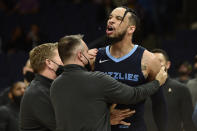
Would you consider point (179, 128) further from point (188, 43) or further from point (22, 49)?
point (22, 49)

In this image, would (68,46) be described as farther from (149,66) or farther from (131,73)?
(149,66)

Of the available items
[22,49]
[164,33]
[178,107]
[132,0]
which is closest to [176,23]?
[164,33]

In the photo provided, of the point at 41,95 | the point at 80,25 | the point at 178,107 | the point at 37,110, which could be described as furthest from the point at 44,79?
the point at 80,25

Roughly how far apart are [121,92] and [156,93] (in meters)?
0.54

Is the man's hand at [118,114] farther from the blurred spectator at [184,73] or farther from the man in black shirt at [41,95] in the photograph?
the blurred spectator at [184,73]

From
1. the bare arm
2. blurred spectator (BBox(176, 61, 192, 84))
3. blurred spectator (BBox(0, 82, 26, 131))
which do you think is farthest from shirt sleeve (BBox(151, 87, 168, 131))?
blurred spectator (BBox(176, 61, 192, 84))

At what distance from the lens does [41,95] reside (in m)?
3.54

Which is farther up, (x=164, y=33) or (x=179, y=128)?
(x=164, y=33)

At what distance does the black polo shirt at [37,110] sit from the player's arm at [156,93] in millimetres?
822

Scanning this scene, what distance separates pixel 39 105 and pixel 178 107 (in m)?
2.22

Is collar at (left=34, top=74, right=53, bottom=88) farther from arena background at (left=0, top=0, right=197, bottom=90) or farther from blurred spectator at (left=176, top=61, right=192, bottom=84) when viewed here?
arena background at (left=0, top=0, right=197, bottom=90)

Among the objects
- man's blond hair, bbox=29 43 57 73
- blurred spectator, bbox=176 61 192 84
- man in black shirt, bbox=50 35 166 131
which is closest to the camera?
man in black shirt, bbox=50 35 166 131

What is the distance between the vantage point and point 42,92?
3555 millimetres

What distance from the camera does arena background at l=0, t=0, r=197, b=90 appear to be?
27.3 ft
